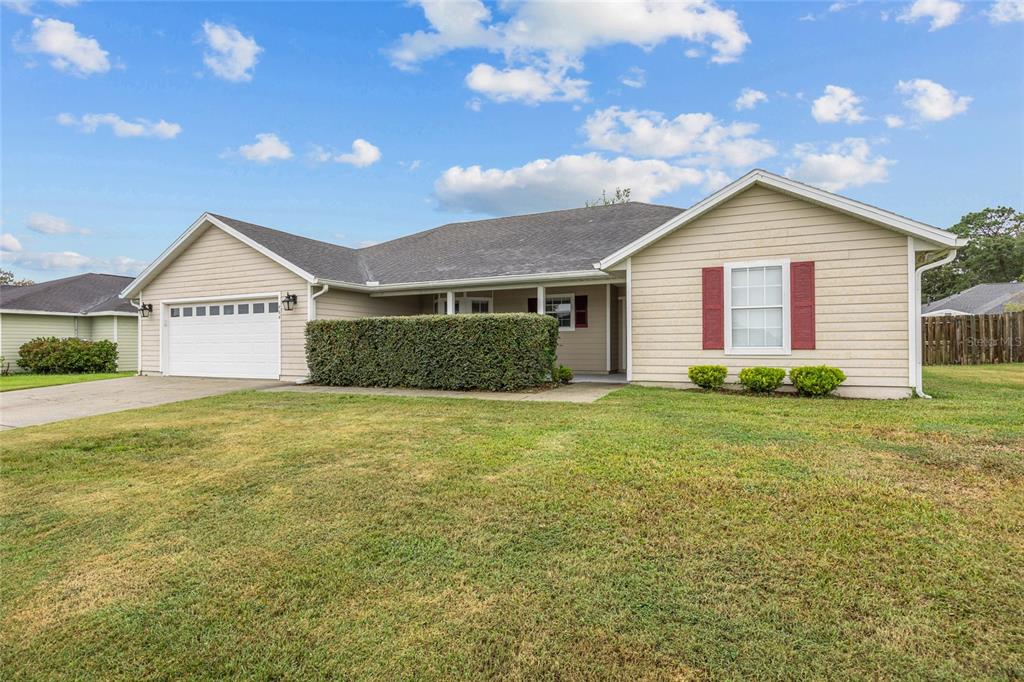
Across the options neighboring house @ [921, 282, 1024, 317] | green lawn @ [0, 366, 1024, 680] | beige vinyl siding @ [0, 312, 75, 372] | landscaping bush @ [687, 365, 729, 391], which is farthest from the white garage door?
neighboring house @ [921, 282, 1024, 317]

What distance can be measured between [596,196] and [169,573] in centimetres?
3667

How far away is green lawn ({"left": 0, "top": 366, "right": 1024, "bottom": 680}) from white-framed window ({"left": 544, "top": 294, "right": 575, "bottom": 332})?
27.0 feet

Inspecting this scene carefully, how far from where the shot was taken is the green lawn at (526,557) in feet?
7.50

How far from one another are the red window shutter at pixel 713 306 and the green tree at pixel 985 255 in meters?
48.8

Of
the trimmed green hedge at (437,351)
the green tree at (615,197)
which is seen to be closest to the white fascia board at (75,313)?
the trimmed green hedge at (437,351)

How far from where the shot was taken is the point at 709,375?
967 centimetres

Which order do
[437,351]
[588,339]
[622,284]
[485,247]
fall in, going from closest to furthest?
[437,351]
[622,284]
[588,339]
[485,247]

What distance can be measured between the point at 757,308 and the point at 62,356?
73.4 ft

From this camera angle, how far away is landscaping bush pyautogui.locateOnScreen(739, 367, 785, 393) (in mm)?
9219

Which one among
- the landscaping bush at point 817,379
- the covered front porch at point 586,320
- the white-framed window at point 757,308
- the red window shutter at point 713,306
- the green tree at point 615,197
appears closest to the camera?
the landscaping bush at point 817,379

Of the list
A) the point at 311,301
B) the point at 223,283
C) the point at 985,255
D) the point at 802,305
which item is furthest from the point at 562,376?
the point at 985,255

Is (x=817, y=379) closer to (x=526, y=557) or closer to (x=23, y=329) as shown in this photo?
(x=526, y=557)

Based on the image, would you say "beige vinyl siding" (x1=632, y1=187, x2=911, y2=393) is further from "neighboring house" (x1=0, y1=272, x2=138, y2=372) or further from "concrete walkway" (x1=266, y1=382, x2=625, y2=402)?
"neighboring house" (x1=0, y1=272, x2=138, y2=372)

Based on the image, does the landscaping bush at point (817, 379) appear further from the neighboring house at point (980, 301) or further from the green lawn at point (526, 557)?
the neighboring house at point (980, 301)
